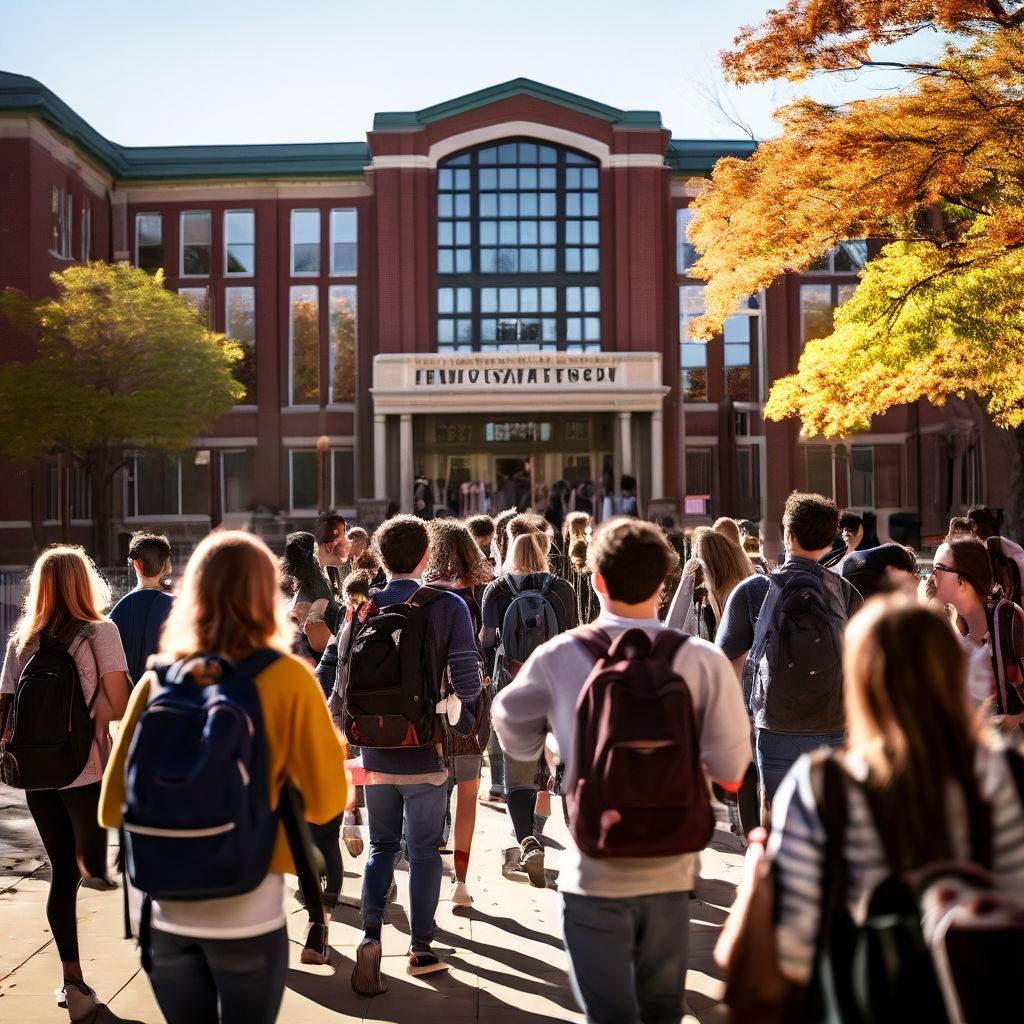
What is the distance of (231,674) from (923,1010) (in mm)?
1778

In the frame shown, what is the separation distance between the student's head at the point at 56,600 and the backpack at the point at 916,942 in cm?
364

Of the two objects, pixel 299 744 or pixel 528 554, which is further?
pixel 528 554

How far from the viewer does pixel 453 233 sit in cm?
4181

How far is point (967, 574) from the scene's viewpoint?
581 centimetres

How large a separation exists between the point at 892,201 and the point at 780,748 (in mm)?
10293

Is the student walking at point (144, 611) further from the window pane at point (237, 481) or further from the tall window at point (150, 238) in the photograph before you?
the tall window at point (150, 238)

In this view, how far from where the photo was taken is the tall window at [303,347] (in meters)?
43.0

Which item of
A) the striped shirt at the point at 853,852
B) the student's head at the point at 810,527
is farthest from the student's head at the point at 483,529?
the striped shirt at the point at 853,852

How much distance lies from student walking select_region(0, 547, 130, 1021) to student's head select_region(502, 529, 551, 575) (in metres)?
2.94

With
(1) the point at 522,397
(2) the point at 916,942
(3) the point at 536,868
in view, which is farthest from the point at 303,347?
(2) the point at 916,942

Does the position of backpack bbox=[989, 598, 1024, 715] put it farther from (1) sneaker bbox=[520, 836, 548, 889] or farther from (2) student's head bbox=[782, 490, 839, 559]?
(1) sneaker bbox=[520, 836, 548, 889]

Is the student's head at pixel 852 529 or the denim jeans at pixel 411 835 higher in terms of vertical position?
the student's head at pixel 852 529

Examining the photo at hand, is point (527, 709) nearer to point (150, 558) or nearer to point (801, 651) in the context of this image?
point (801, 651)

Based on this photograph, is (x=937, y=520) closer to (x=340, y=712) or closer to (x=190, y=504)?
(x=190, y=504)
